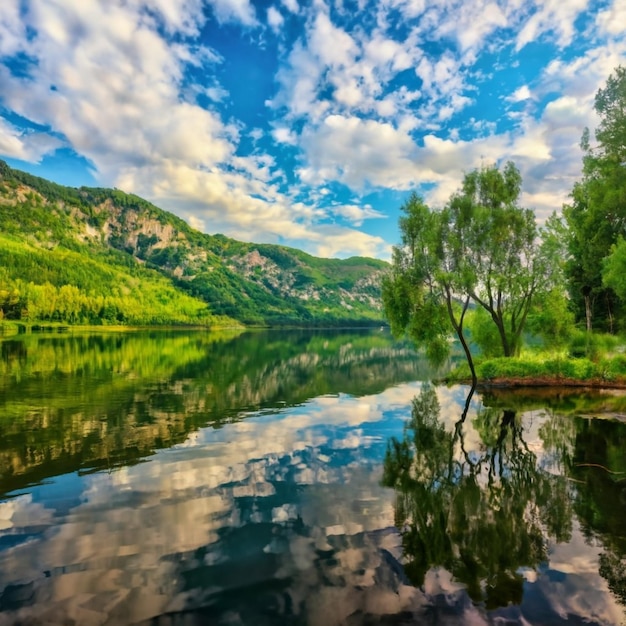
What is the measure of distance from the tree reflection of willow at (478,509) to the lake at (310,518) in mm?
61

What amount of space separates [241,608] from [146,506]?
5.99 meters

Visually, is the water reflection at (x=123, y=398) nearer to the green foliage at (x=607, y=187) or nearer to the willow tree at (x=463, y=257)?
the willow tree at (x=463, y=257)

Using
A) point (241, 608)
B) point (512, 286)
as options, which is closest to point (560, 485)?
point (241, 608)

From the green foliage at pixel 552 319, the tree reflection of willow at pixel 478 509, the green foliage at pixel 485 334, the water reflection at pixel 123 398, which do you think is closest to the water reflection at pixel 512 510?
the tree reflection of willow at pixel 478 509

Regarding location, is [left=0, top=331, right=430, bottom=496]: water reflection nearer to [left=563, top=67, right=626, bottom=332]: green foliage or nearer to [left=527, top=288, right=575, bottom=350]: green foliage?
[left=527, top=288, right=575, bottom=350]: green foliage

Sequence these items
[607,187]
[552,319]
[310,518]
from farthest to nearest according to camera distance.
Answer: [552,319]
[607,187]
[310,518]

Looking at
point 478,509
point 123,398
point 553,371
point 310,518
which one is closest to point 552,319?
point 553,371

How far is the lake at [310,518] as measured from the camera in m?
8.19

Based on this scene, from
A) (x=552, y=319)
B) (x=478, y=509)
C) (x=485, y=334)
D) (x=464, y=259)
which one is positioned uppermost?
(x=464, y=259)

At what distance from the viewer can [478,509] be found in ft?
40.5

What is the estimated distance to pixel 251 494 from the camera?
13750 mm

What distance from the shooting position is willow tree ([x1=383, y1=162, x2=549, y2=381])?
36.9 m

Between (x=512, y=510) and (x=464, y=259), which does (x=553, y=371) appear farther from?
(x=512, y=510)

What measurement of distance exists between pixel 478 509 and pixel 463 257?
28.8 m
